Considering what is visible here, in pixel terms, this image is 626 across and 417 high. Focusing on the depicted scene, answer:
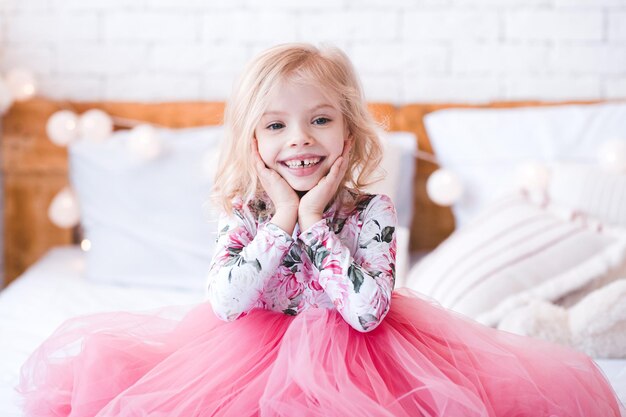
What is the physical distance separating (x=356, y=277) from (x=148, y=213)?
105 cm

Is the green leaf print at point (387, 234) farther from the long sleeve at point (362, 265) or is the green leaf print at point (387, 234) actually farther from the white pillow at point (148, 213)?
the white pillow at point (148, 213)

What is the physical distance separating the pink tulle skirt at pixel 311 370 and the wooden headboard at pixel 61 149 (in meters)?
1.05

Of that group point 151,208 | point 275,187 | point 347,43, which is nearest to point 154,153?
point 151,208

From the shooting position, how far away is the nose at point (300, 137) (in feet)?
4.21

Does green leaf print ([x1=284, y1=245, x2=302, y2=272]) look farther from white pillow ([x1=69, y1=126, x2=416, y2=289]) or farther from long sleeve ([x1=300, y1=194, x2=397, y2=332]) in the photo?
white pillow ([x1=69, y1=126, x2=416, y2=289])

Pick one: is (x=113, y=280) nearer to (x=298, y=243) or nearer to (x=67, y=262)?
(x=67, y=262)

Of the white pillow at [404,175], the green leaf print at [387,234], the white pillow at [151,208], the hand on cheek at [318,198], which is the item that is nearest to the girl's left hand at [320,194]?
the hand on cheek at [318,198]

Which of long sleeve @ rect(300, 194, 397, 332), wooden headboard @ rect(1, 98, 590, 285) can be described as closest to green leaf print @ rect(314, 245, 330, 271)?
long sleeve @ rect(300, 194, 397, 332)

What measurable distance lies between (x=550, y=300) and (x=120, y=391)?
38.1 inches

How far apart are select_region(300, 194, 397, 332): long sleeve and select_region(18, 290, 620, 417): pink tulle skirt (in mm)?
46

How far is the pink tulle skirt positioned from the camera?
3.64ft

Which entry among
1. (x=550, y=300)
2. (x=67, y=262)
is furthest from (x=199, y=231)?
(x=550, y=300)

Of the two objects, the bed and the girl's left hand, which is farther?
the bed

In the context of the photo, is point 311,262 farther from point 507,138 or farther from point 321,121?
point 507,138
